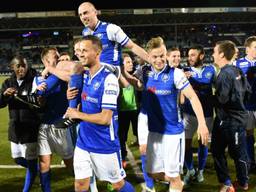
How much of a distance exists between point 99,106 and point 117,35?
1383 mm

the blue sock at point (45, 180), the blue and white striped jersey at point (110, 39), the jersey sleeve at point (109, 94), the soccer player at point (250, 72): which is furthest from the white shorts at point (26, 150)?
the soccer player at point (250, 72)

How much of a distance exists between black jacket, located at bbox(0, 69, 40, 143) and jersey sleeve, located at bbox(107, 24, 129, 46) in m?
1.19

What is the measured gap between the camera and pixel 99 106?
436 cm

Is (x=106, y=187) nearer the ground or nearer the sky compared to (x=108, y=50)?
nearer the ground

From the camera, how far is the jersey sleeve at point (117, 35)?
17.8 feet

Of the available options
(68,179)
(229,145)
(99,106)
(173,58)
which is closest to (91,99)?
(99,106)

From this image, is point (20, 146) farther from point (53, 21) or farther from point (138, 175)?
point (53, 21)

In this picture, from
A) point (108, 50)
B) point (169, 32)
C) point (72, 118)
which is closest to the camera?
point (72, 118)

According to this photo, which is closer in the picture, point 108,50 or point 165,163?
point 165,163

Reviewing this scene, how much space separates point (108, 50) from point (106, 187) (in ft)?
7.01

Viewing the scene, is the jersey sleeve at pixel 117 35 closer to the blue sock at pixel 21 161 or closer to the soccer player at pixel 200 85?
the soccer player at pixel 200 85

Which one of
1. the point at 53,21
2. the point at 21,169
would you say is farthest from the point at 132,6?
the point at 21,169

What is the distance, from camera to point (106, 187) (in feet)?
21.1

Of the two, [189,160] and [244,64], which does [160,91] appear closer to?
[189,160]
